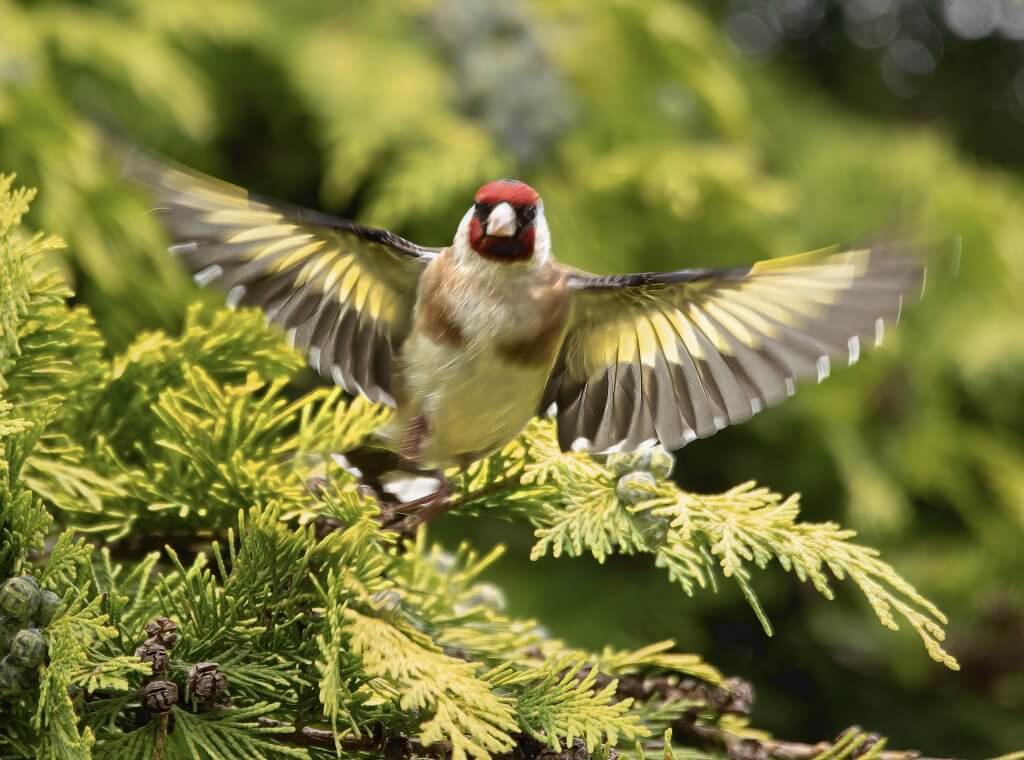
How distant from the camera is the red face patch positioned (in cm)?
108

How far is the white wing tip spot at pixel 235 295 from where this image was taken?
987 mm

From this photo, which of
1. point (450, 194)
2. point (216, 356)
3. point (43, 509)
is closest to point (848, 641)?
point (450, 194)

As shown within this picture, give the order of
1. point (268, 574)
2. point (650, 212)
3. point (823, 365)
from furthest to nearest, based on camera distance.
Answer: point (650, 212), point (823, 365), point (268, 574)

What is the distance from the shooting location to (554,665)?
0.82 meters

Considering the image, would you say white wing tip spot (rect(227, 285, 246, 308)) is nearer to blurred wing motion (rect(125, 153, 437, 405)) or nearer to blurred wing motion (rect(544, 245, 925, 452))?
blurred wing motion (rect(125, 153, 437, 405))

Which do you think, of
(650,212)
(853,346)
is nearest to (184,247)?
(853,346)

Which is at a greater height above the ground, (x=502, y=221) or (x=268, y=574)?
(x=502, y=221)

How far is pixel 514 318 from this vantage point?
104cm

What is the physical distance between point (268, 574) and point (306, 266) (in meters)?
0.37

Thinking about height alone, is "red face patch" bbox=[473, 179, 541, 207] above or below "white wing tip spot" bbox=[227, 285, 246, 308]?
above

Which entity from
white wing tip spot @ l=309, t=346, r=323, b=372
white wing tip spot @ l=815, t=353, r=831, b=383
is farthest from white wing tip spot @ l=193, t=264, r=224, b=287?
white wing tip spot @ l=815, t=353, r=831, b=383

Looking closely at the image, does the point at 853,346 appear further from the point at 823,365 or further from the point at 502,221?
the point at 502,221

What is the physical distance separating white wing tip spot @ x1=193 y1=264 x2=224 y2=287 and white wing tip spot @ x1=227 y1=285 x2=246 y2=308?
2 centimetres

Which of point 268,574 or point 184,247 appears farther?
point 184,247
